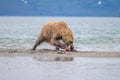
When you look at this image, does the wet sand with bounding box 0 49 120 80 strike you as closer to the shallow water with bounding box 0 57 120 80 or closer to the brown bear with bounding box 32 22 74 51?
the shallow water with bounding box 0 57 120 80

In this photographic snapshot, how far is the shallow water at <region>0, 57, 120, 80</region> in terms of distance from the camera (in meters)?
13.4

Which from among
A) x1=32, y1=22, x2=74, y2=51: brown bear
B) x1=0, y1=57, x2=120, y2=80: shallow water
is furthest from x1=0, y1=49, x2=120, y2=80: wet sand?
x1=32, y1=22, x2=74, y2=51: brown bear

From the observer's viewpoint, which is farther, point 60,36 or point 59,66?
point 60,36

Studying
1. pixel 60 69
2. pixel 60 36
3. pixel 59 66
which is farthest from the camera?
pixel 60 36

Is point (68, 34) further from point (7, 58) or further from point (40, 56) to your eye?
point (7, 58)

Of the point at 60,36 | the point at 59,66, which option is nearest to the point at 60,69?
the point at 59,66

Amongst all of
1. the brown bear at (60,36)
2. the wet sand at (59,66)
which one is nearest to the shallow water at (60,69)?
the wet sand at (59,66)

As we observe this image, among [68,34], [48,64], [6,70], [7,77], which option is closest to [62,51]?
[68,34]

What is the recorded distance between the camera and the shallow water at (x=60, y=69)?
44.1 ft

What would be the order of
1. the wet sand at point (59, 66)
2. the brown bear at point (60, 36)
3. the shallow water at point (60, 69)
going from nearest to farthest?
the shallow water at point (60, 69)
the wet sand at point (59, 66)
the brown bear at point (60, 36)

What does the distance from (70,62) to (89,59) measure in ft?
4.35

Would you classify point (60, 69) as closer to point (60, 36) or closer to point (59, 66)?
point (59, 66)

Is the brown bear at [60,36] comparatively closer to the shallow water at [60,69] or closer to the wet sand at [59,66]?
the wet sand at [59,66]

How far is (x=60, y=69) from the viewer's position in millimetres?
15031
